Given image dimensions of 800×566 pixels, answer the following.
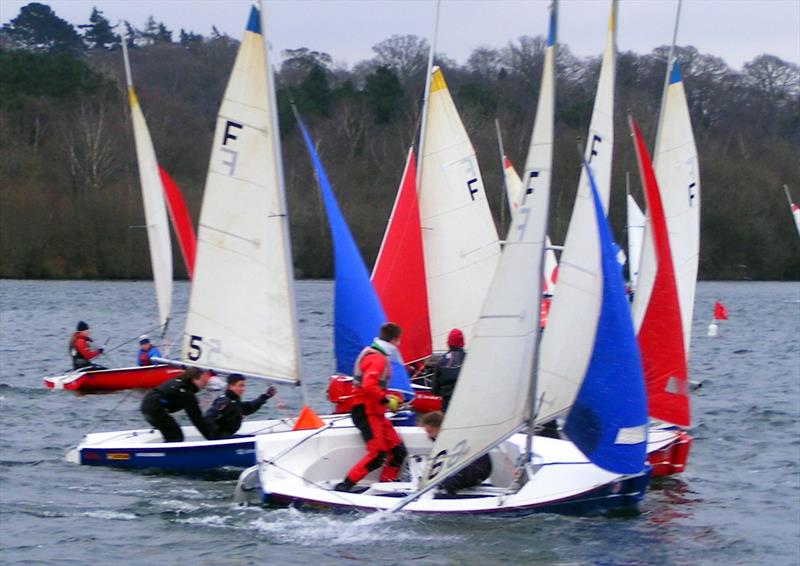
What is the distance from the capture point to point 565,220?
56500mm

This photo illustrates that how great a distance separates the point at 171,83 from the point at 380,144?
28660mm

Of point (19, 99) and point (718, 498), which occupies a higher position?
point (19, 99)

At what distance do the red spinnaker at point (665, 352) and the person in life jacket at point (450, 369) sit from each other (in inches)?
76.8

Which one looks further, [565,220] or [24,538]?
[565,220]

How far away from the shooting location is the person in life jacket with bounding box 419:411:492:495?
36.9 feet

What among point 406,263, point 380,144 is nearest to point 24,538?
point 406,263

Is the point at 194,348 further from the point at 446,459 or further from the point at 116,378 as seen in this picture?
the point at 116,378

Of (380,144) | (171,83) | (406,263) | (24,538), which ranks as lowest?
(24,538)

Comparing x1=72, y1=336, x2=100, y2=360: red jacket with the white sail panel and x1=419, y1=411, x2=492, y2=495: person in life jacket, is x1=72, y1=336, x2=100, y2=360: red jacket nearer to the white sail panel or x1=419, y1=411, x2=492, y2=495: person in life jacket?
the white sail panel

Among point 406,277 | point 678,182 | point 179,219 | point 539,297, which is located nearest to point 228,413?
point 539,297

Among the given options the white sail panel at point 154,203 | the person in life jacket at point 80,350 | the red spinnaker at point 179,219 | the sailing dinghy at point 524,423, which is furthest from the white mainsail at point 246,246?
the white sail panel at point 154,203

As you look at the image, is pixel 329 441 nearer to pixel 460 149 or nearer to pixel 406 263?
pixel 406 263

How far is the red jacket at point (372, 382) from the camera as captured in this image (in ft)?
36.8

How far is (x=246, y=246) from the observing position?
41.8ft
